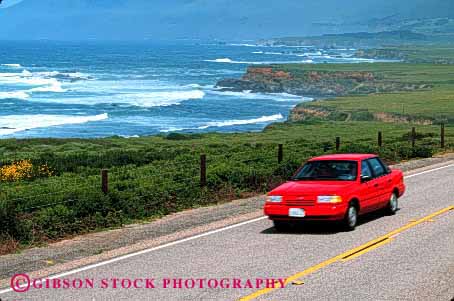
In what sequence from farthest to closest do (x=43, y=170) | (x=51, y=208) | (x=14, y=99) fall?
(x=14, y=99) < (x=43, y=170) < (x=51, y=208)

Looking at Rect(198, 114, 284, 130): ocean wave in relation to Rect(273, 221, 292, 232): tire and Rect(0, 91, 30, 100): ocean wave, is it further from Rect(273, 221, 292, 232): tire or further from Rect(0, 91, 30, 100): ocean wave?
Rect(273, 221, 292, 232): tire

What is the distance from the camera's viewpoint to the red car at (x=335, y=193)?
16.5 meters

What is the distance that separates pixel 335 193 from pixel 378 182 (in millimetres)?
2163

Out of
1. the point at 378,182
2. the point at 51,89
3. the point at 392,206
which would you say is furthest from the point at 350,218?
the point at 51,89

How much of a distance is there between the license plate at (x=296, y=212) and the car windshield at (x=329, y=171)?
134cm

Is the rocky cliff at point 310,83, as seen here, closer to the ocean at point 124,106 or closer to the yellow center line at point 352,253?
the ocean at point 124,106

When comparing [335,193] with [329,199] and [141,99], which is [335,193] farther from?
[141,99]

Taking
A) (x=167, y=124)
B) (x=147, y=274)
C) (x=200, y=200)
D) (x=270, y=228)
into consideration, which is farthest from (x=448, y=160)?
(x=167, y=124)

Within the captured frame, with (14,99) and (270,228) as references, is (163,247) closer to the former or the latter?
(270,228)

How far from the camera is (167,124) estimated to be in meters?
86.7

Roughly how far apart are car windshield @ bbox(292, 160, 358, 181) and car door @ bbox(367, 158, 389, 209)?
1.97 ft

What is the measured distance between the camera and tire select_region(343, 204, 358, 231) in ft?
54.7

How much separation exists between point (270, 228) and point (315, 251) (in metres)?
2.84

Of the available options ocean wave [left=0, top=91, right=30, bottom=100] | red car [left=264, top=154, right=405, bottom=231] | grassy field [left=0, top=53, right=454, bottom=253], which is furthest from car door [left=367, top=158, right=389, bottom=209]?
ocean wave [left=0, top=91, right=30, bottom=100]
